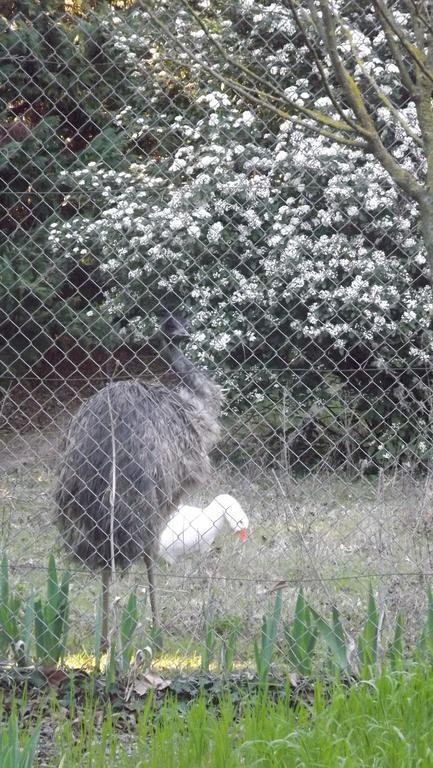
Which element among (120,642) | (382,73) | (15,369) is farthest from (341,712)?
(15,369)

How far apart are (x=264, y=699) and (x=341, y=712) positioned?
226mm

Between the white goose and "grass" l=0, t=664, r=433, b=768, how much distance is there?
Answer: 167 cm

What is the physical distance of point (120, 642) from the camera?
137 inches

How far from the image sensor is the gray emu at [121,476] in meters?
3.79

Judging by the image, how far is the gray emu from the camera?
3.79 m

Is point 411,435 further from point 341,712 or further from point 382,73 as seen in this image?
point 341,712

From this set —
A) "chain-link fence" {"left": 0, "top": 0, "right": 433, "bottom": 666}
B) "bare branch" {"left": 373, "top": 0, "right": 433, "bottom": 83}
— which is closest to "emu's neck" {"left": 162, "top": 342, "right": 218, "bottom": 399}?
"chain-link fence" {"left": 0, "top": 0, "right": 433, "bottom": 666}

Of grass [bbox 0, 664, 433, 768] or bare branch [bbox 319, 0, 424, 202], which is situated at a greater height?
bare branch [bbox 319, 0, 424, 202]

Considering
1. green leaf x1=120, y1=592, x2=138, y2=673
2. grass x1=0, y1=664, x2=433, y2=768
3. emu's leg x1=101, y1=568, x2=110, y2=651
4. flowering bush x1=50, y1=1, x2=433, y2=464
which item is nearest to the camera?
grass x1=0, y1=664, x2=433, y2=768

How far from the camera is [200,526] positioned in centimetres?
483

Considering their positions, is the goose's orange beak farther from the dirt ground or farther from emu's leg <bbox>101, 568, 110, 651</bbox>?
emu's leg <bbox>101, 568, 110, 651</bbox>

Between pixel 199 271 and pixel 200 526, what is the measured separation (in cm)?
122

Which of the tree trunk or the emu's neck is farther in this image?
the emu's neck

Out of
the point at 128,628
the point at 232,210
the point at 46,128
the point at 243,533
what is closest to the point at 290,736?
the point at 128,628
